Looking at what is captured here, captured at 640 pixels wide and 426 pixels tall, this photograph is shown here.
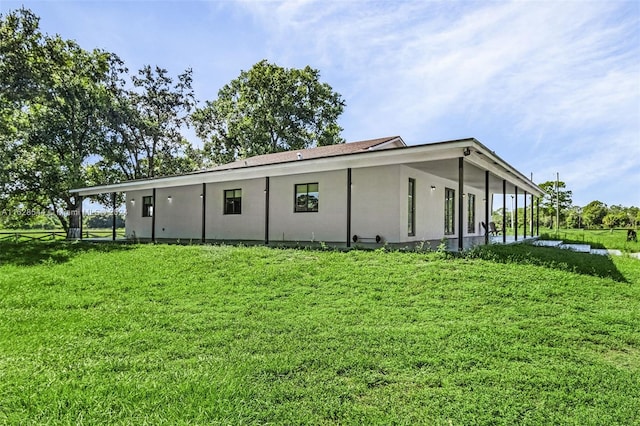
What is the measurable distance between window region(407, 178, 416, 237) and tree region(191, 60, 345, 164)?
1778 cm

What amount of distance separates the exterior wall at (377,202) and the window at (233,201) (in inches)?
202

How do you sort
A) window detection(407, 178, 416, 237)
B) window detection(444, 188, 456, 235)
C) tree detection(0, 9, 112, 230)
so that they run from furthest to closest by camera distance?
tree detection(0, 9, 112, 230)
window detection(444, 188, 456, 235)
window detection(407, 178, 416, 237)

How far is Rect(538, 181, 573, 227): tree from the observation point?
36.2m

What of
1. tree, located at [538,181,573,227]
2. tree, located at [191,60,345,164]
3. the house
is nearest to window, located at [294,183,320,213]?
the house

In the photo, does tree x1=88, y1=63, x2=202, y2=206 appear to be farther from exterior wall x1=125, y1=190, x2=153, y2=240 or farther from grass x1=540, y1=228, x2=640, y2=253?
grass x1=540, y1=228, x2=640, y2=253

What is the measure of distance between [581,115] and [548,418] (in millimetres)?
20118

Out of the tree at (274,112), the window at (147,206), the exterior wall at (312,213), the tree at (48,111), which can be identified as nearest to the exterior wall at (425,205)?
the exterior wall at (312,213)

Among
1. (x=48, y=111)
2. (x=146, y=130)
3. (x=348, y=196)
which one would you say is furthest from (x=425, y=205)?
(x=146, y=130)

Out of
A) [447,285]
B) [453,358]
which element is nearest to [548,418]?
[453,358]

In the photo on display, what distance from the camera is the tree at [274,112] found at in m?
29.4

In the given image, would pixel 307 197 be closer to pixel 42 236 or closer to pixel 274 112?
pixel 42 236

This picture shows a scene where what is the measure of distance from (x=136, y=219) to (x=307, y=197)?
1035 cm

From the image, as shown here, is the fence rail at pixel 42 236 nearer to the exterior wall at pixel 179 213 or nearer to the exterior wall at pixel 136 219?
the exterior wall at pixel 136 219

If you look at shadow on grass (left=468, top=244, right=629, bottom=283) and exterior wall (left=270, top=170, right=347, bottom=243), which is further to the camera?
exterior wall (left=270, top=170, right=347, bottom=243)
